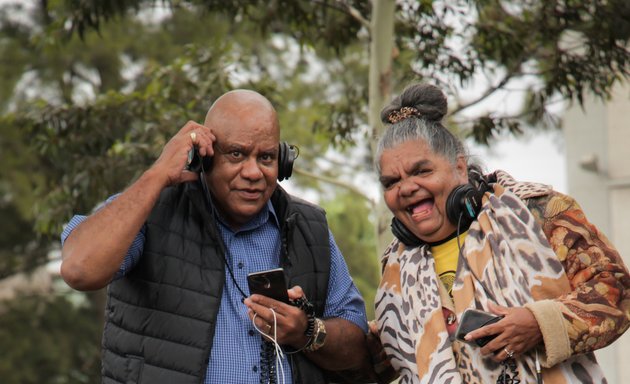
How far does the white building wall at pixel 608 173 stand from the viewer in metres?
10.1

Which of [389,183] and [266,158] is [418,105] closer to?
[389,183]

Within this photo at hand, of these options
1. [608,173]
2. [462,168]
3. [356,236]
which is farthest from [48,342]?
[462,168]

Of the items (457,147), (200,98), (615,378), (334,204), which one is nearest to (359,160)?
(334,204)

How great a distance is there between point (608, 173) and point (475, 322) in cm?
739

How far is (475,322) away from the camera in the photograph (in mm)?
3465

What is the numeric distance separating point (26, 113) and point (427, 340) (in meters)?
6.26

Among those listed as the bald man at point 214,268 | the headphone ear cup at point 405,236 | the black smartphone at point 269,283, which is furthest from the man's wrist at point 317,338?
the headphone ear cup at point 405,236

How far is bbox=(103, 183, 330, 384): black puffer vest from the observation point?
366 centimetres

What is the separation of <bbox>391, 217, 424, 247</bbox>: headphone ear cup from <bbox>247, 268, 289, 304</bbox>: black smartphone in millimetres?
588

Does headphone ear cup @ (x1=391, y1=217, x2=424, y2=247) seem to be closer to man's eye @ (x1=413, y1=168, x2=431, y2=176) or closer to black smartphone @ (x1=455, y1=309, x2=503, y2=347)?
man's eye @ (x1=413, y1=168, x2=431, y2=176)

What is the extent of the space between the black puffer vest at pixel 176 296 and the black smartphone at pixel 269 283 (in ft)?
0.75

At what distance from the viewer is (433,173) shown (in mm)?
3814

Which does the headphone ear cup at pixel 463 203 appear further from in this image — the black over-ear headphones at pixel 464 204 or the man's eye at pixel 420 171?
the man's eye at pixel 420 171

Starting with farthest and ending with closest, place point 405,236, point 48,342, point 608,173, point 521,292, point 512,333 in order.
Answer: point 48,342, point 608,173, point 405,236, point 521,292, point 512,333
